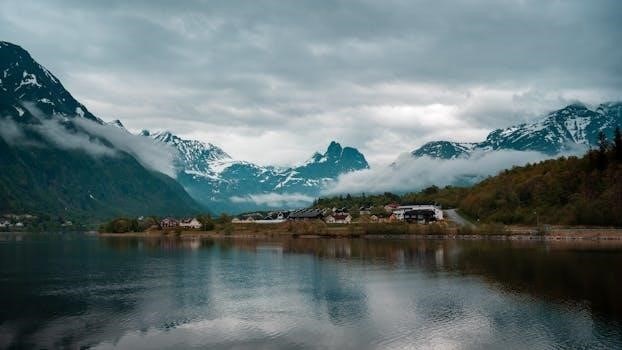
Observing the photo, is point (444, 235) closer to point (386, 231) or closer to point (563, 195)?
point (386, 231)

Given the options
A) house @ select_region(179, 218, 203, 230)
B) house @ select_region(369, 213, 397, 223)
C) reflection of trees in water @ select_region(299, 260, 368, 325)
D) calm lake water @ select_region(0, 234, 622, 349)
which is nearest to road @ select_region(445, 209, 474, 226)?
house @ select_region(369, 213, 397, 223)

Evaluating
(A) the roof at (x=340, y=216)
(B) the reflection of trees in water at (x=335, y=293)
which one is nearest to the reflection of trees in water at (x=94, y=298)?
(B) the reflection of trees in water at (x=335, y=293)

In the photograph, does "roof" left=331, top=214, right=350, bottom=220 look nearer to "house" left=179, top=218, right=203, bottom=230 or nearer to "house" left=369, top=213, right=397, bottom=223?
"house" left=369, top=213, right=397, bottom=223

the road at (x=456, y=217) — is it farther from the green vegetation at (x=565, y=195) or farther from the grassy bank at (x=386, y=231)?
the grassy bank at (x=386, y=231)

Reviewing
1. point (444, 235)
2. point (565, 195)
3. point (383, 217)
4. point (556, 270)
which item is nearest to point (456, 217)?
point (383, 217)

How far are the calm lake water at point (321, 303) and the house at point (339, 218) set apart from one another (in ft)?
303

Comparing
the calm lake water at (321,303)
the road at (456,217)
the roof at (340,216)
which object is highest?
the roof at (340,216)

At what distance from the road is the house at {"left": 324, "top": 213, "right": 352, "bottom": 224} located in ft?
99.0

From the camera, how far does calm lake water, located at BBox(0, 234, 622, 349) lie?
116 ft

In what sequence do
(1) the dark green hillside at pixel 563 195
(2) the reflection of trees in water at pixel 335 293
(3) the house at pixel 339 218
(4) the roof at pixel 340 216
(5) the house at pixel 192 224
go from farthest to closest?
1. (5) the house at pixel 192 224
2. (4) the roof at pixel 340 216
3. (3) the house at pixel 339 218
4. (1) the dark green hillside at pixel 563 195
5. (2) the reflection of trees in water at pixel 335 293

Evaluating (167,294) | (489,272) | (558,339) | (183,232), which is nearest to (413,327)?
(558,339)


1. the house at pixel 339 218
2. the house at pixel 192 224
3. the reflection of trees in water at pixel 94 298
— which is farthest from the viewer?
the house at pixel 192 224

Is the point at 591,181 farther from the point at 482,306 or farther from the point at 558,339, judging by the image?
the point at 558,339

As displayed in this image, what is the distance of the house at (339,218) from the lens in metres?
175
